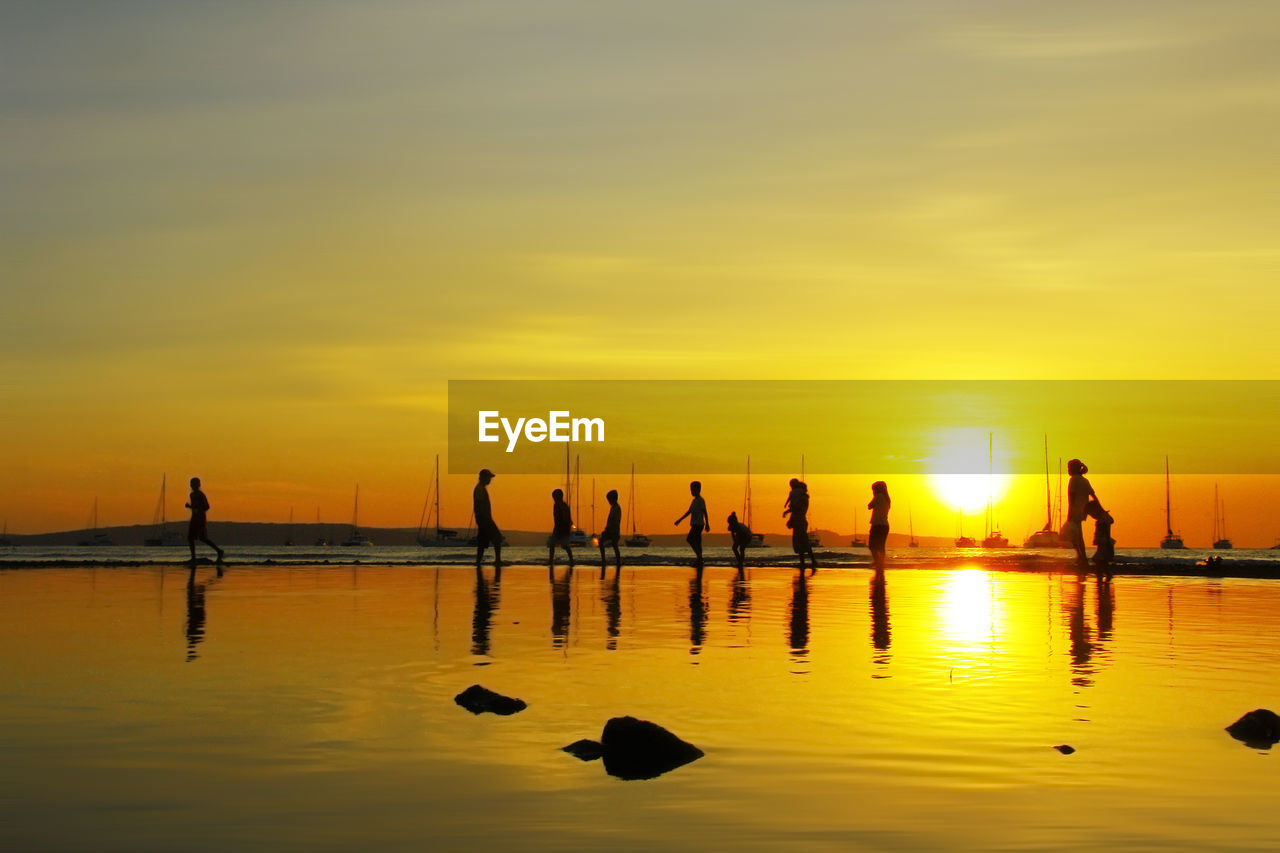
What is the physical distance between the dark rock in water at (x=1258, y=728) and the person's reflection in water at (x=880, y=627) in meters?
3.11

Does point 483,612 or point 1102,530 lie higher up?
point 1102,530

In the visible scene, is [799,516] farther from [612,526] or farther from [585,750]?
[585,750]

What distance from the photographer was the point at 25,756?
23.4ft

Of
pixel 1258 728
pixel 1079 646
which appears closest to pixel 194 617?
pixel 1079 646

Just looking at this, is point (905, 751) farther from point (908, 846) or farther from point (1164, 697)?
point (1164, 697)

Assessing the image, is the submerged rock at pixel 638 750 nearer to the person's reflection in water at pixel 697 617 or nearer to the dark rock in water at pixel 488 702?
the dark rock in water at pixel 488 702

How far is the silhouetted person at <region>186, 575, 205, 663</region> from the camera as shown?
12664 millimetres

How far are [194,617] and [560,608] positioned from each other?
4860mm

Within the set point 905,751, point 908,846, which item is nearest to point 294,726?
point 905,751

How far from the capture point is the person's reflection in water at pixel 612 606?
13.7 meters

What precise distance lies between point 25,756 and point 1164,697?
7603 millimetres

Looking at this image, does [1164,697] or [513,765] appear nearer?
[513,765]

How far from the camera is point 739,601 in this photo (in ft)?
66.2

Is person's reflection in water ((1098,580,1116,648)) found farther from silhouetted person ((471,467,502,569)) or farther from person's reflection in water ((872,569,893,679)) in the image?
silhouetted person ((471,467,502,569))
